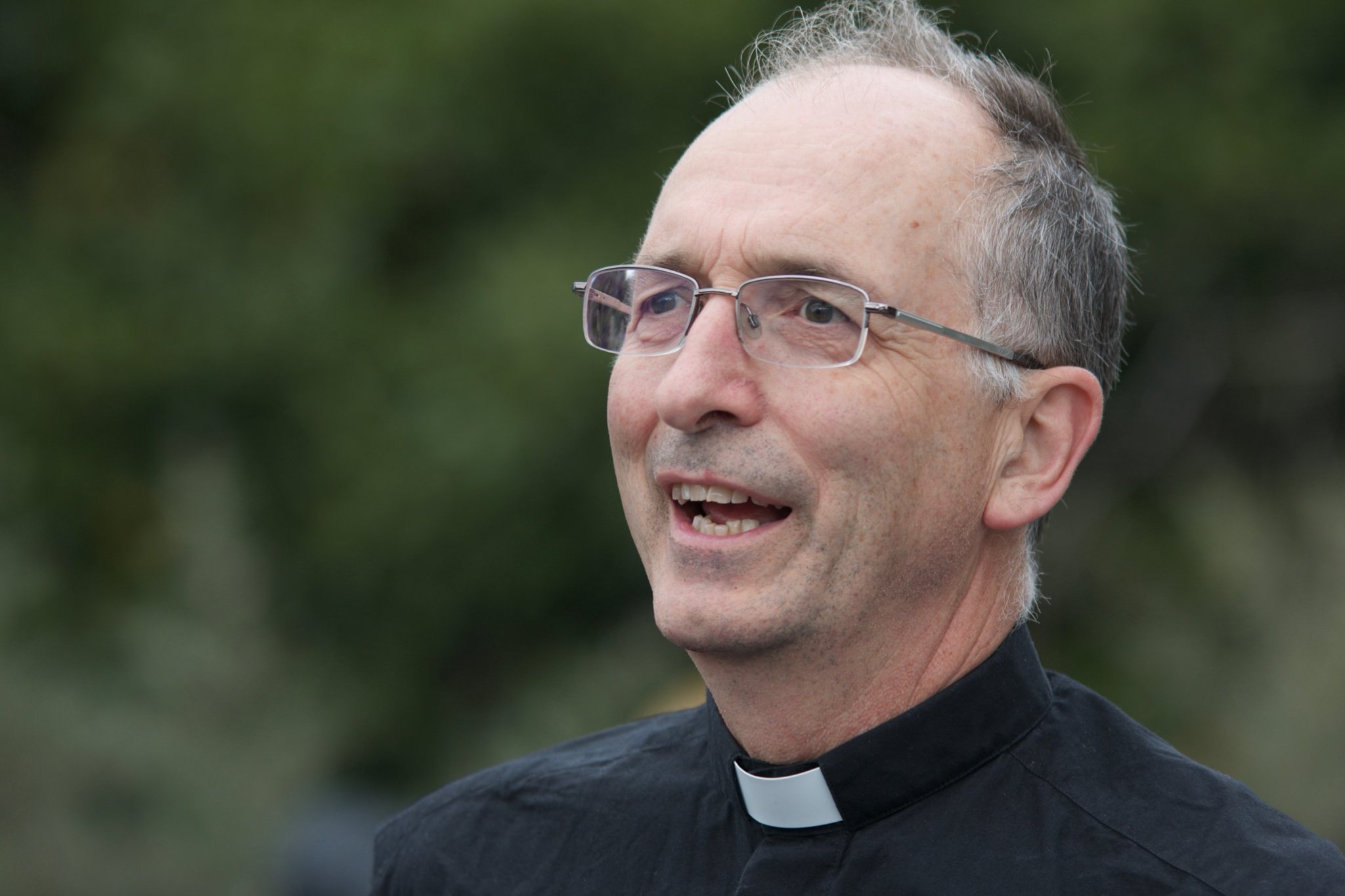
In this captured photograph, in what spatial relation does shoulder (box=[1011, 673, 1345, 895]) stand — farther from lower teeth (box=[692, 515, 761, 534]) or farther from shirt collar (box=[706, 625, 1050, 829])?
lower teeth (box=[692, 515, 761, 534])

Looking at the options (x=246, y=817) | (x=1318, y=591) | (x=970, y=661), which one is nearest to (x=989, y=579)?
(x=970, y=661)

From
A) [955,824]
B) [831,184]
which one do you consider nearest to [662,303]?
[831,184]

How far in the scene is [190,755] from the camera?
6.12 meters

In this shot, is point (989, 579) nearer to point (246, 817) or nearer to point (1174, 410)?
point (246, 817)

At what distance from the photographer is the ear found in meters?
2.13

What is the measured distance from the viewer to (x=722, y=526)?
204cm

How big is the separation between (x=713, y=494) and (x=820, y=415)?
0.20 metres

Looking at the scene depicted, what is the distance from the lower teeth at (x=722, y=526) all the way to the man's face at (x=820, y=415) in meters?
0.01

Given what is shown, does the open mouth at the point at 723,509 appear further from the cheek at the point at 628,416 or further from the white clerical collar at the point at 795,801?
the white clerical collar at the point at 795,801

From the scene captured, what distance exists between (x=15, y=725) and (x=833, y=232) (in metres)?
5.28

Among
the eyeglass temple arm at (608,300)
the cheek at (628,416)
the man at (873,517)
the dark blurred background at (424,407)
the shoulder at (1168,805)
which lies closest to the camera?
the shoulder at (1168,805)

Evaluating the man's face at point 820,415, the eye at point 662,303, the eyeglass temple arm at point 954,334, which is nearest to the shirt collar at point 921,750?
the man's face at point 820,415

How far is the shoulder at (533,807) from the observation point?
7.54ft

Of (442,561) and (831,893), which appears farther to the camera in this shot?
(442,561)
